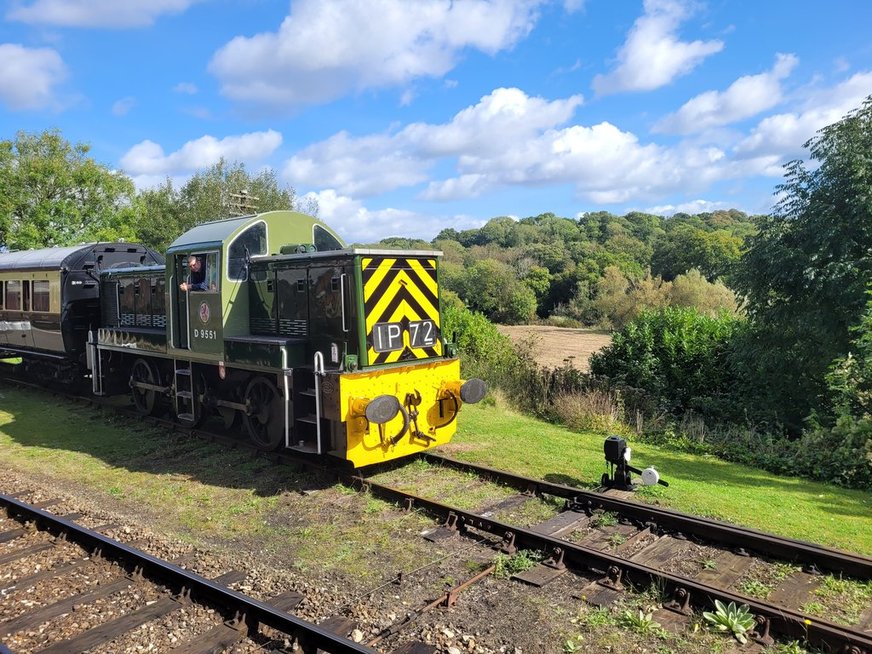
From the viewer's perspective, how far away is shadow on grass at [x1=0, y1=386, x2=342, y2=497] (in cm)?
778

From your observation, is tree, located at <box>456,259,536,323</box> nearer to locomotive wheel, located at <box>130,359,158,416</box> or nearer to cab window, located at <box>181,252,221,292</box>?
locomotive wheel, located at <box>130,359,158,416</box>

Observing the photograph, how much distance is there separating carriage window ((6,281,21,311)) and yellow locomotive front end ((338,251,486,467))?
1078cm

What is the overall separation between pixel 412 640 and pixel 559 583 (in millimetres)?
1427

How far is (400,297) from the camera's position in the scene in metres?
7.93

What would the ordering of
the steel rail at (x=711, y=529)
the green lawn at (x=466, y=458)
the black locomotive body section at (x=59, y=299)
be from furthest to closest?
1. the black locomotive body section at (x=59, y=299)
2. the green lawn at (x=466, y=458)
3. the steel rail at (x=711, y=529)

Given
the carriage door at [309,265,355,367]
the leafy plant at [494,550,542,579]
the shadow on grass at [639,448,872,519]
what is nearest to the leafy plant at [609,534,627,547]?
the leafy plant at [494,550,542,579]

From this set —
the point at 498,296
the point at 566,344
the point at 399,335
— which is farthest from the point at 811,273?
the point at 498,296

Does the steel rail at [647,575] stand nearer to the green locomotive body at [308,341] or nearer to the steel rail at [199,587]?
the green locomotive body at [308,341]

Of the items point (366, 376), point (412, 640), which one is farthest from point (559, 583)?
point (366, 376)

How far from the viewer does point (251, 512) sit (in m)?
6.79

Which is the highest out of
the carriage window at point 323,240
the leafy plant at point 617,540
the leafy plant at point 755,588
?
the carriage window at point 323,240

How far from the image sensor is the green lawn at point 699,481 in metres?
6.23

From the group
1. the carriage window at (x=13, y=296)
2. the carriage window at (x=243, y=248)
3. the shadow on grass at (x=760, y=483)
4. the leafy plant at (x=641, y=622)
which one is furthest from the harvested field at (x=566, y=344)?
the carriage window at (x=13, y=296)

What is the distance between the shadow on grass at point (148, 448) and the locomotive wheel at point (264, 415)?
264 mm
